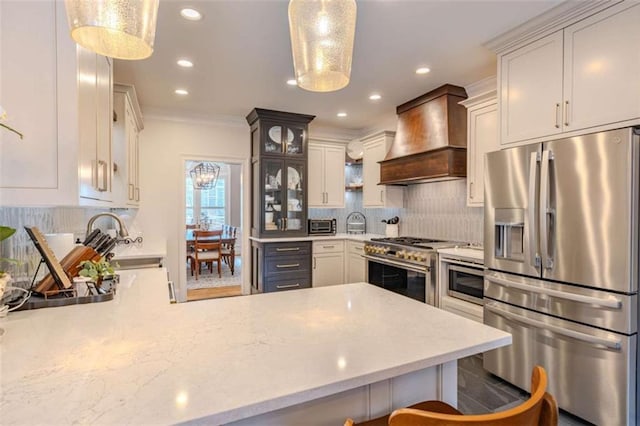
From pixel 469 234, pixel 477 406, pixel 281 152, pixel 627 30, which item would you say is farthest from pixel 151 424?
pixel 281 152

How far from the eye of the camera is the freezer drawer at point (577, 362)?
5.93 feet

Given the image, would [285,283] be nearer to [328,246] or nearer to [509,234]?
[328,246]

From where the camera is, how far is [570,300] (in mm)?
1977

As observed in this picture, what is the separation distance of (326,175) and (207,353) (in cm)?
433

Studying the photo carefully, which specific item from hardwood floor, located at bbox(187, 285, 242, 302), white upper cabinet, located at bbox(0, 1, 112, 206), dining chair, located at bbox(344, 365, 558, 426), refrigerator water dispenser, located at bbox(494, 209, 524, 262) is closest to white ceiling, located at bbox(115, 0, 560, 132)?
white upper cabinet, located at bbox(0, 1, 112, 206)

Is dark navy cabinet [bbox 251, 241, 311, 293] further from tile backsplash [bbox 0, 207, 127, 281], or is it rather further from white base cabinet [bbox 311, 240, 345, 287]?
tile backsplash [bbox 0, 207, 127, 281]

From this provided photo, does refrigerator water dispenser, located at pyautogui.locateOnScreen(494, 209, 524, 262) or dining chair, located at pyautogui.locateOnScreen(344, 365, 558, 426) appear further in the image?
refrigerator water dispenser, located at pyautogui.locateOnScreen(494, 209, 524, 262)

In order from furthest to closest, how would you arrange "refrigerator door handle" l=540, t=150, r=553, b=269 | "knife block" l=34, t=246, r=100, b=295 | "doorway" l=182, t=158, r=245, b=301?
"doorway" l=182, t=158, r=245, b=301
"refrigerator door handle" l=540, t=150, r=553, b=269
"knife block" l=34, t=246, r=100, b=295

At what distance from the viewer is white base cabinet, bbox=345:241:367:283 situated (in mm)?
4473

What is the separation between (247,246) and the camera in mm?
4902

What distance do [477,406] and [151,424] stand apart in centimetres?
220

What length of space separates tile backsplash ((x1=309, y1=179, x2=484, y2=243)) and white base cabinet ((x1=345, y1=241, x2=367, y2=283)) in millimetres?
658

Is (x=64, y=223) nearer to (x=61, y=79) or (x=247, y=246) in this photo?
(x=61, y=79)

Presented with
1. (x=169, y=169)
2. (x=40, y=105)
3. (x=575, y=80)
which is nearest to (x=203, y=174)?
(x=169, y=169)
